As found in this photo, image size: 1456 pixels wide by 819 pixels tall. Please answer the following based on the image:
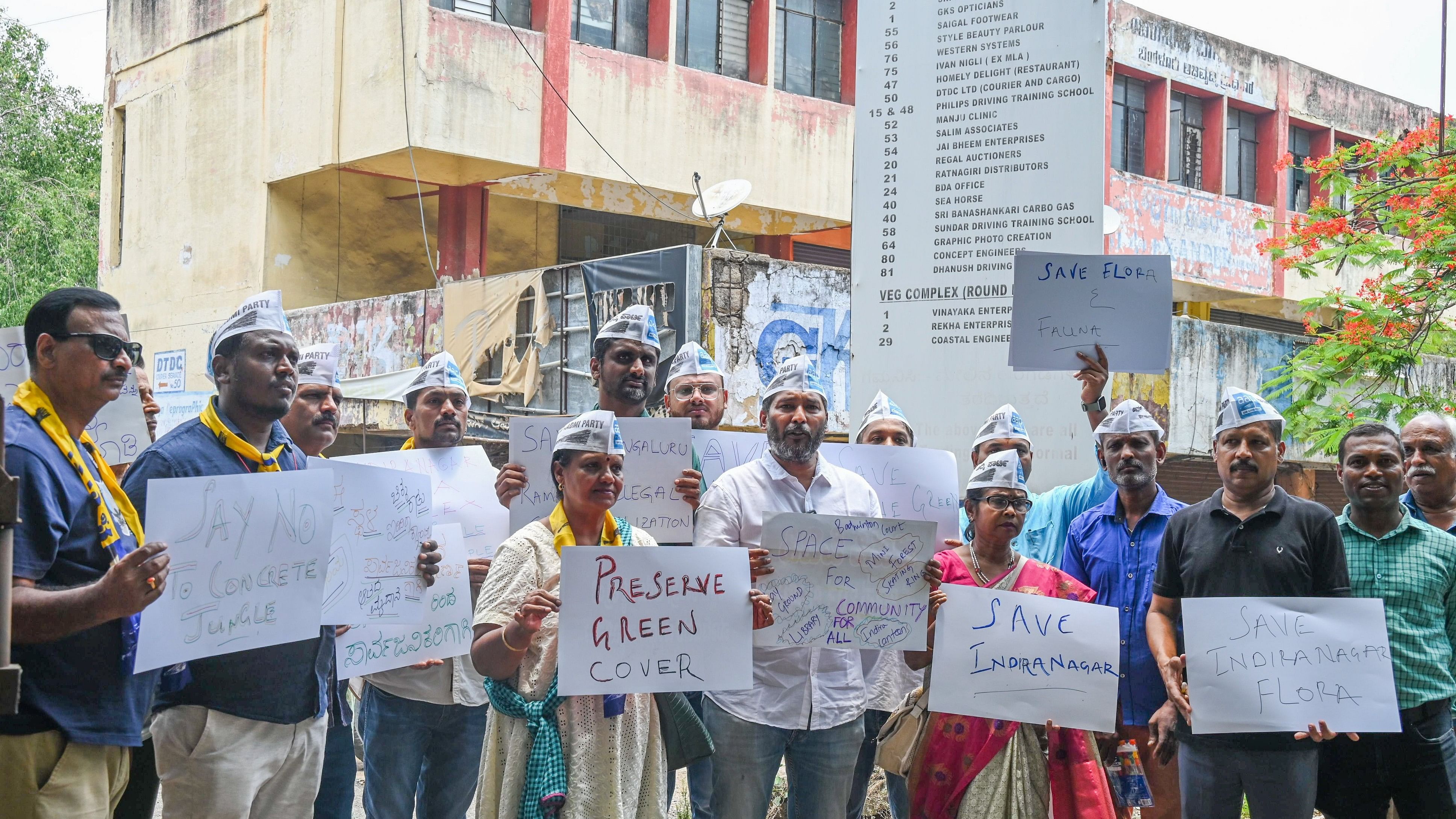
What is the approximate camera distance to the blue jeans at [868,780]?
568cm

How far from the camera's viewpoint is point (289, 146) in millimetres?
19609

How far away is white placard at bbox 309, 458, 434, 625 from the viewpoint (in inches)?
183

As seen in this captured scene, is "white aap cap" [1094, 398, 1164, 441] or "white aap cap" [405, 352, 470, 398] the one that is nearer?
"white aap cap" [1094, 398, 1164, 441]

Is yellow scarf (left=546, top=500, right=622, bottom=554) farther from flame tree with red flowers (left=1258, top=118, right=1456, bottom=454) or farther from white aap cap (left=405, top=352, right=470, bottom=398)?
flame tree with red flowers (left=1258, top=118, right=1456, bottom=454)

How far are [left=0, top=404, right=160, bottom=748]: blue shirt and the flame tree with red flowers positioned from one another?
10161 millimetres

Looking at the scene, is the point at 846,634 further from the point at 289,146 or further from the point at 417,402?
the point at 289,146

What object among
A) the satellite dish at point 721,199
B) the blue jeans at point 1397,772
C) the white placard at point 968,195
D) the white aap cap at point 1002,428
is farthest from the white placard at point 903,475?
the satellite dish at point 721,199

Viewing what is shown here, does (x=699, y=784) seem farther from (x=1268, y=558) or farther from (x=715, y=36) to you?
(x=715, y=36)

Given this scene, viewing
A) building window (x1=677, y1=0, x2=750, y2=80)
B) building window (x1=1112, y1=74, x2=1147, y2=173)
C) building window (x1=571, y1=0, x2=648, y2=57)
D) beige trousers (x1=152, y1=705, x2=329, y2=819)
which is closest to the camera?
beige trousers (x1=152, y1=705, x2=329, y2=819)

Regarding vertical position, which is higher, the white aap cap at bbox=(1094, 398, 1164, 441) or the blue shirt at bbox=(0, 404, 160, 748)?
the white aap cap at bbox=(1094, 398, 1164, 441)

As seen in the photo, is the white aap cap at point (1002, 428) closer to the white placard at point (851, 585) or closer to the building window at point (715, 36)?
the white placard at point (851, 585)

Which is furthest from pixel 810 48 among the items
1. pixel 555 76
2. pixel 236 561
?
pixel 236 561

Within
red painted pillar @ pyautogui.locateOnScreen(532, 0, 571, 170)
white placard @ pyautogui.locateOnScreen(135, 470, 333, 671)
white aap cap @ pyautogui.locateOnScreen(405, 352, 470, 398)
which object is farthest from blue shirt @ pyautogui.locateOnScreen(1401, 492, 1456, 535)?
red painted pillar @ pyautogui.locateOnScreen(532, 0, 571, 170)

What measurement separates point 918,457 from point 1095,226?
2225mm
